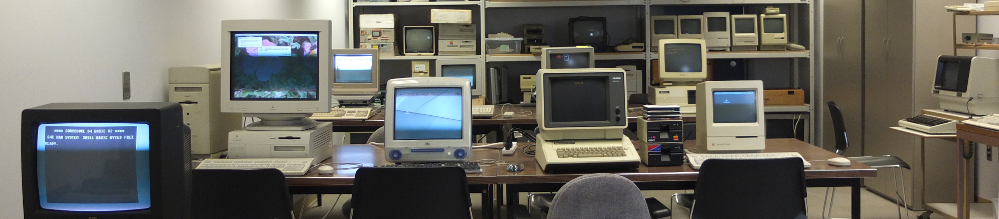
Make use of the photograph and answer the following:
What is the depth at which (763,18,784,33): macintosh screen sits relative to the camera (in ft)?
→ 20.3

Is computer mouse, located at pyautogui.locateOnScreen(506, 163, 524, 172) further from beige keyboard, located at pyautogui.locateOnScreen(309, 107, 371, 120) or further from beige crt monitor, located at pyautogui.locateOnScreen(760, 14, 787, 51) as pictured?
beige crt monitor, located at pyautogui.locateOnScreen(760, 14, 787, 51)

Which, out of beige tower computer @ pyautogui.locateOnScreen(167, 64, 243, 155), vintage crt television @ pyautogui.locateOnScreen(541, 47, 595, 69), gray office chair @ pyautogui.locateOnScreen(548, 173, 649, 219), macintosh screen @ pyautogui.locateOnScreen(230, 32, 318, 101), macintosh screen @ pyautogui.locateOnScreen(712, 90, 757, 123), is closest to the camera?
gray office chair @ pyautogui.locateOnScreen(548, 173, 649, 219)

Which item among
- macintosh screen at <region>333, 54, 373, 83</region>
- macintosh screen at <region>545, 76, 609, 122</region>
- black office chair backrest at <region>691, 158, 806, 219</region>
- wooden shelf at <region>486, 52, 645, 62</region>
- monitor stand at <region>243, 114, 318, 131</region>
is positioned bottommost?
black office chair backrest at <region>691, 158, 806, 219</region>

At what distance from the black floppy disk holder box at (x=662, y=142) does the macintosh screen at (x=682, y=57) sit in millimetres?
2353

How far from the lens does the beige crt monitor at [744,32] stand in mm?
6148

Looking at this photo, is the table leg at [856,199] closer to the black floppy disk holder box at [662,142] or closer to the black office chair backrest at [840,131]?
the black floppy disk holder box at [662,142]

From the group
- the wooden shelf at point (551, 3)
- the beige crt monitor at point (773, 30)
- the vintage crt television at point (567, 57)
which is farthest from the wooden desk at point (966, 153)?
the wooden shelf at point (551, 3)

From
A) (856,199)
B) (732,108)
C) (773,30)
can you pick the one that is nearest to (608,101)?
(732,108)

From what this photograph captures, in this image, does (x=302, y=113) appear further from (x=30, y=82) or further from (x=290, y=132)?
(x=30, y=82)

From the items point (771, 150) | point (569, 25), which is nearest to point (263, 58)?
point (771, 150)

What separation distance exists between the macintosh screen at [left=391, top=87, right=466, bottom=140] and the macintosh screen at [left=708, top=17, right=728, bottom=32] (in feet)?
12.1

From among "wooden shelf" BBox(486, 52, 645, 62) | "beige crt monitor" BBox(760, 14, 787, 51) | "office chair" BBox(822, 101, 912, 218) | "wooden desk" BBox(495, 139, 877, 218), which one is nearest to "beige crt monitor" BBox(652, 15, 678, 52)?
"wooden shelf" BBox(486, 52, 645, 62)

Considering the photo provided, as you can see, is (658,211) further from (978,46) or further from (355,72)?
(355,72)

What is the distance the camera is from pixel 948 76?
437cm
